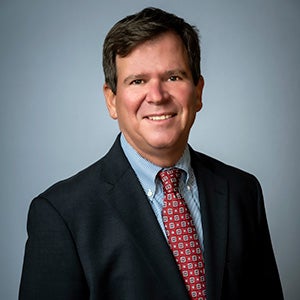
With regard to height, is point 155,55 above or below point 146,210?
above

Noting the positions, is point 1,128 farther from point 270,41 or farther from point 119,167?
point 270,41

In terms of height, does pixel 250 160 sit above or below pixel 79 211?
above

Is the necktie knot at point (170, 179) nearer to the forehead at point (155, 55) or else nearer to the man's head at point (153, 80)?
the man's head at point (153, 80)

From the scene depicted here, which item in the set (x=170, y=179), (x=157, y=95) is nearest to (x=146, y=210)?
(x=170, y=179)

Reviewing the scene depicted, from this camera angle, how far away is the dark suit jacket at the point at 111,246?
75.7 inches

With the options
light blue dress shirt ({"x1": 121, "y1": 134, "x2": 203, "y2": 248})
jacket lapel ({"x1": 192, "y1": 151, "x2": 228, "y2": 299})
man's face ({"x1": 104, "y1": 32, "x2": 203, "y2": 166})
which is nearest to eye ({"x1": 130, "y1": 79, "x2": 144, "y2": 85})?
man's face ({"x1": 104, "y1": 32, "x2": 203, "y2": 166})

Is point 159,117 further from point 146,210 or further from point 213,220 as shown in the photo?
point 213,220

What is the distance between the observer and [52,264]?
6.25 feet

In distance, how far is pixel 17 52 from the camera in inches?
127

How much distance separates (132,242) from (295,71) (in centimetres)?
209

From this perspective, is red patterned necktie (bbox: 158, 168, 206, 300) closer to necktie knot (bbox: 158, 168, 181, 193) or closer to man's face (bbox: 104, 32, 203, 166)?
necktie knot (bbox: 158, 168, 181, 193)

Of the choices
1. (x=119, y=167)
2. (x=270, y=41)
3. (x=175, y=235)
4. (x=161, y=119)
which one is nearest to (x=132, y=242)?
(x=175, y=235)

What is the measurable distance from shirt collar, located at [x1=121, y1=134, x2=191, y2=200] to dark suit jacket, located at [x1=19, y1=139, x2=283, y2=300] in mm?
38

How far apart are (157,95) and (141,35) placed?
240mm
